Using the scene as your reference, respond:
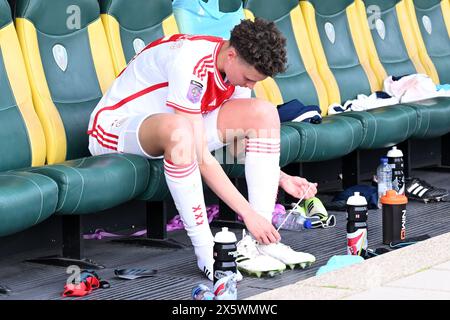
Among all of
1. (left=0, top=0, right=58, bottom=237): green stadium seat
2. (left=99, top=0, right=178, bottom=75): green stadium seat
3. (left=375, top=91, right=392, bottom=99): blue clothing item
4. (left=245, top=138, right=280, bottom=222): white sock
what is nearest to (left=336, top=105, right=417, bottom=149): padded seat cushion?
(left=375, top=91, right=392, bottom=99): blue clothing item

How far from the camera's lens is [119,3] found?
5090mm

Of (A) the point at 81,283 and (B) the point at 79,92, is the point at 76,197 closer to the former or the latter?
(A) the point at 81,283

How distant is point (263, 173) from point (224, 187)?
29 centimetres

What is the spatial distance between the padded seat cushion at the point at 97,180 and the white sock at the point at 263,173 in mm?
405

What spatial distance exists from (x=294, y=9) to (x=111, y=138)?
6.96 ft

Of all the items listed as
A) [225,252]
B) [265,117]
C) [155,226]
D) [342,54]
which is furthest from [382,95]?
[225,252]

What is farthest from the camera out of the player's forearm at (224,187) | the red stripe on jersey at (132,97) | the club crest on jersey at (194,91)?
the red stripe on jersey at (132,97)

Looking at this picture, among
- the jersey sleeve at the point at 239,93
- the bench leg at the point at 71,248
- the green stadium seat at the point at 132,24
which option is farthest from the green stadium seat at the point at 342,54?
the bench leg at the point at 71,248

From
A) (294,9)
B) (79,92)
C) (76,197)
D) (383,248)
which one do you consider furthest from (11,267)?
(294,9)

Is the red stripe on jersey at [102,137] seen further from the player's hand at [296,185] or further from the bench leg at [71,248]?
the player's hand at [296,185]

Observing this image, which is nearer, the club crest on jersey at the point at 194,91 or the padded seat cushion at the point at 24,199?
the padded seat cushion at the point at 24,199

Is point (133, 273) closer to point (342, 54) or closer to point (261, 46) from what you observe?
point (261, 46)

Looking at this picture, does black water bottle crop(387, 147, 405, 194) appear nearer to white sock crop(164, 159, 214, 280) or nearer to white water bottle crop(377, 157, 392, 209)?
white water bottle crop(377, 157, 392, 209)

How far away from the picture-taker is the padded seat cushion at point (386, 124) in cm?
558
